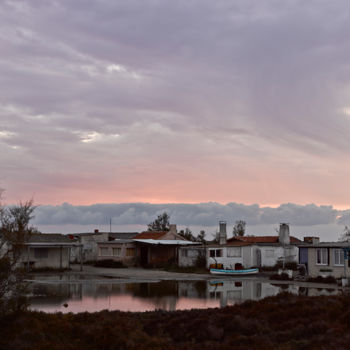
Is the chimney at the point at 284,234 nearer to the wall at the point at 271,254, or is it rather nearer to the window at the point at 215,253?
the wall at the point at 271,254

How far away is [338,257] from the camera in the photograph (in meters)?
38.5

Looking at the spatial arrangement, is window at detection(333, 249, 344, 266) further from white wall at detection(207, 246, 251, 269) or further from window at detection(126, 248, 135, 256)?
window at detection(126, 248, 135, 256)

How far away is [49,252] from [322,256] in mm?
25869

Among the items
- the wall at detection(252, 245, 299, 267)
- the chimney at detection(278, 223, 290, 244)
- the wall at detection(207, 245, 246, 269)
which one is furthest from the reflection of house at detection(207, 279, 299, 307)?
the chimney at detection(278, 223, 290, 244)

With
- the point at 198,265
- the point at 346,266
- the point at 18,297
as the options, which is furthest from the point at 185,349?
the point at 198,265

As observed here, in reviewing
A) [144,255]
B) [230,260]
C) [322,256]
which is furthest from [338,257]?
[144,255]

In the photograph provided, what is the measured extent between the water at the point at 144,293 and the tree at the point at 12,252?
5321mm

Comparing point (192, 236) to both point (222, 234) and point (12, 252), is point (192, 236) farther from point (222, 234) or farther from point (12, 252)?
point (12, 252)

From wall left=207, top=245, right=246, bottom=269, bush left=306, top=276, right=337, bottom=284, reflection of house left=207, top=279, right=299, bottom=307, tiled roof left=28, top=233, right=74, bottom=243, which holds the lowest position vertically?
reflection of house left=207, top=279, right=299, bottom=307

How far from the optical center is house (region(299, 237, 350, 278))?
37.9 meters

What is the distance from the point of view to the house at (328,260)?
37.9 metres

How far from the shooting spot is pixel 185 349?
12773 mm

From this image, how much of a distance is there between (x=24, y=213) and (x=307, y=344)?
368 inches

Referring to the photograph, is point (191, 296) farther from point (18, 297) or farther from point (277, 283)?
point (18, 297)
